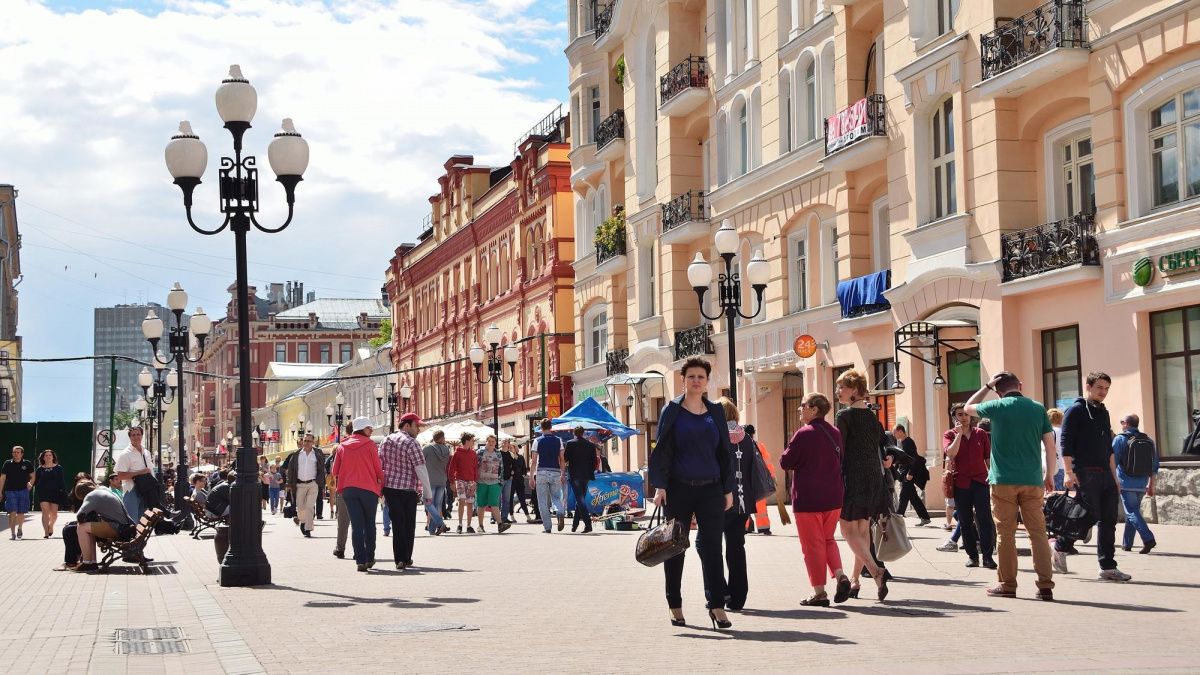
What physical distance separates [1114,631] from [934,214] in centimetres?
1868

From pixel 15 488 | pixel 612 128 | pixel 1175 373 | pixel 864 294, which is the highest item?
pixel 612 128

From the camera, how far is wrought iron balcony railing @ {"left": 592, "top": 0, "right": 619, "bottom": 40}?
147 feet

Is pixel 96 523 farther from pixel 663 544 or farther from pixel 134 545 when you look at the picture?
pixel 663 544

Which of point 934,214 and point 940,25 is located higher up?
point 940,25

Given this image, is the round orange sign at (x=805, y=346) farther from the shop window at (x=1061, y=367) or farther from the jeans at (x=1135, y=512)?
the jeans at (x=1135, y=512)

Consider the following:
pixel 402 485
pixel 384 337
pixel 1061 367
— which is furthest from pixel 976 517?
pixel 384 337

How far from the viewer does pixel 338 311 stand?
132 metres

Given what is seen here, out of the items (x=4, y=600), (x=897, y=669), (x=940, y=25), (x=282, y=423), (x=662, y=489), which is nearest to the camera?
(x=897, y=669)

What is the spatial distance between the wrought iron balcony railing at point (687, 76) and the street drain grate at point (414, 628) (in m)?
28.4

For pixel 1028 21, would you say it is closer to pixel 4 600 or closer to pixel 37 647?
pixel 4 600

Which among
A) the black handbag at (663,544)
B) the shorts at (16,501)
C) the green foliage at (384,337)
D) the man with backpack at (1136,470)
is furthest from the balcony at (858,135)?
the green foliage at (384,337)

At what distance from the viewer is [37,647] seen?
33.5 ft

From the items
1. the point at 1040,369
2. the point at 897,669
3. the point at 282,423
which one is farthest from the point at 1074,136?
the point at 282,423

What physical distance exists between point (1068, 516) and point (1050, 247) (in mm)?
11362
